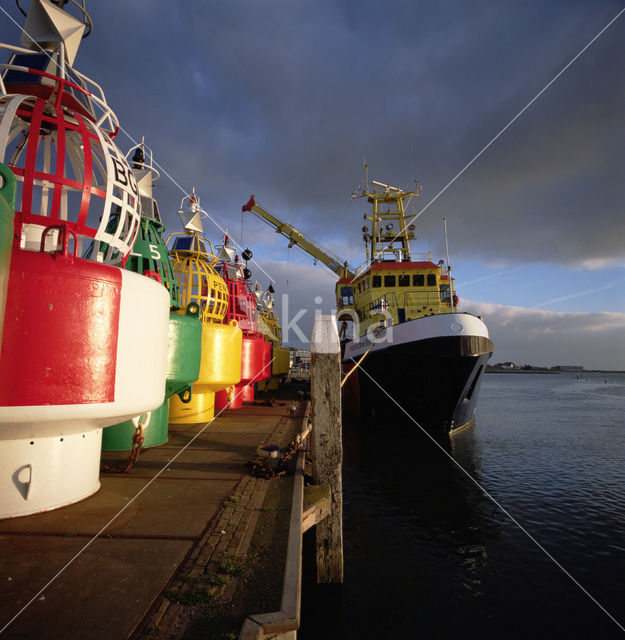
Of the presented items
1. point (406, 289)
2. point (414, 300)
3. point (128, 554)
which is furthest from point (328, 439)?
point (406, 289)

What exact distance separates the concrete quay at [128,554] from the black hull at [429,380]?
31.5 feet

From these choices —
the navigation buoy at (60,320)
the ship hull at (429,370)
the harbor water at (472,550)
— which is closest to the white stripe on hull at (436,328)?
the ship hull at (429,370)

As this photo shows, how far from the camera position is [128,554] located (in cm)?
329

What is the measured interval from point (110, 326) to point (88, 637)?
8.56 ft

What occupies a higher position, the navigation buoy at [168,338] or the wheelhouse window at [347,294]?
the wheelhouse window at [347,294]

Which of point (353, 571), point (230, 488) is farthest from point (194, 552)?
point (353, 571)

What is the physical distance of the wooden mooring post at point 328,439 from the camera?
18.7ft

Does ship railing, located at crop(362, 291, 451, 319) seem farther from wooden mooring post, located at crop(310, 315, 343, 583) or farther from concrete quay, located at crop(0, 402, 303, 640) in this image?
concrete quay, located at crop(0, 402, 303, 640)

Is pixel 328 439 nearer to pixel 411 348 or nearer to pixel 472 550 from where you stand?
pixel 472 550

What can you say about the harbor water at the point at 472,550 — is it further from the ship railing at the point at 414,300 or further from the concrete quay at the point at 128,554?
the ship railing at the point at 414,300

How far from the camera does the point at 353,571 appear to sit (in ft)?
20.9

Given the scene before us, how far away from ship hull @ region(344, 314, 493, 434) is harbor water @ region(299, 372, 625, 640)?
1.75 m

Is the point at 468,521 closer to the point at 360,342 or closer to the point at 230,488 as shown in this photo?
the point at 230,488

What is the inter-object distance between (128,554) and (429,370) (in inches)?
484
